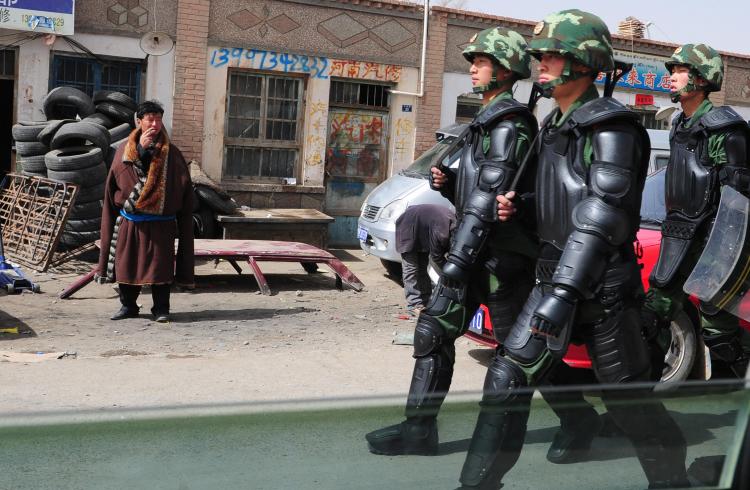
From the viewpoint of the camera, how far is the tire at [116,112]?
43.7 feet

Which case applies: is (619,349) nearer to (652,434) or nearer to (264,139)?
(652,434)

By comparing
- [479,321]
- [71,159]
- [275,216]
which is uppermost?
[71,159]

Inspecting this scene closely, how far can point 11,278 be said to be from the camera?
10203 millimetres

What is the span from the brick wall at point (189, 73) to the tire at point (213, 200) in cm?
130

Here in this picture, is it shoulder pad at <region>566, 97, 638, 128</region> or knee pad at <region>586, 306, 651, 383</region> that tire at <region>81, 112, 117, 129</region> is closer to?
shoulder pad at <region>566, 97, 638, 128</region>

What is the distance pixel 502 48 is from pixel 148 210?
4307 millimetres

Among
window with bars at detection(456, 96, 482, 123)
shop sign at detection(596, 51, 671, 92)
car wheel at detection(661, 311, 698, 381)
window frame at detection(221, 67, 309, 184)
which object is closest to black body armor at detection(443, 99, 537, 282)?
car wheel at detection(661, 311, 698, 381)

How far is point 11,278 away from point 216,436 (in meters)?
8.83

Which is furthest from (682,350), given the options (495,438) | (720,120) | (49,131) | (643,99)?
(643,99)

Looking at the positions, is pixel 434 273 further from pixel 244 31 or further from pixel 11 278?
pixel 244 31

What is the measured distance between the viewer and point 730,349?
19.8ft

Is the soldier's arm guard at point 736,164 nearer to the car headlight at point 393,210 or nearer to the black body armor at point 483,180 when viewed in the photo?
the black body armor at point 483,180

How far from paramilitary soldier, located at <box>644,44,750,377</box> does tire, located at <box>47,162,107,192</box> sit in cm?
791

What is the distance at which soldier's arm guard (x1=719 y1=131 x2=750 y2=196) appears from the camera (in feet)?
18.8
